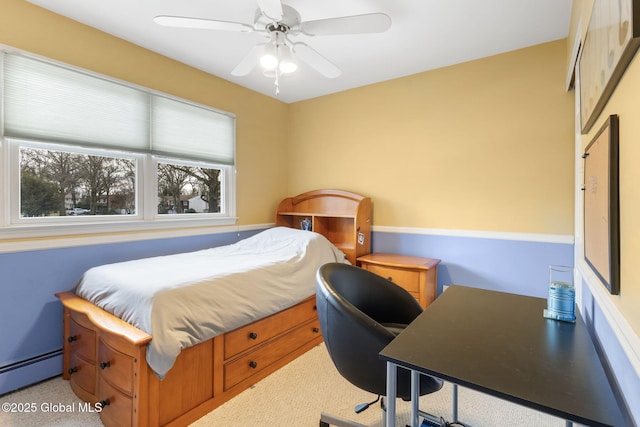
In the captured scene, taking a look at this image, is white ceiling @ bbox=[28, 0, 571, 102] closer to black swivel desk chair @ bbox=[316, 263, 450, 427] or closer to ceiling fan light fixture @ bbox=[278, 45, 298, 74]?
ceiling fan light fixture @ bbox=[278, 45, 298, 74]

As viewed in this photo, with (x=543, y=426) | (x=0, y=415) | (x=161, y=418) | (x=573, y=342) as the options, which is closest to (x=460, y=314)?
(x=573, y=342)

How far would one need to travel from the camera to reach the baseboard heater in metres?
2.01

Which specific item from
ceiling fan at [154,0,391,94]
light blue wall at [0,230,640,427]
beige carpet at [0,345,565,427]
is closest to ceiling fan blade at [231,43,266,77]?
ceiling fan at [154,0,391,94]

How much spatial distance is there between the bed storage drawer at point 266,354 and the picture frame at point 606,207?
6.10 ft

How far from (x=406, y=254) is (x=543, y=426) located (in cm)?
174

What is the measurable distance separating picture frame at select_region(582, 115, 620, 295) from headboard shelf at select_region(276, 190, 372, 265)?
2098mm

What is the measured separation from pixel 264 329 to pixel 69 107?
206 cm

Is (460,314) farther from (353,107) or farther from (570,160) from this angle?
(353,107)

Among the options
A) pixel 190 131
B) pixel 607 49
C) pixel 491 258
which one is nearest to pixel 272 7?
pixel 607 49

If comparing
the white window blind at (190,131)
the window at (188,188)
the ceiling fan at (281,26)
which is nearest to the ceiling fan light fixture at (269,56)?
the ceiling fan at (281,26)

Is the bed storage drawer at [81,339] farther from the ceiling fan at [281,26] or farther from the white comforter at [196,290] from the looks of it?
the ceiling fan at [281,26]

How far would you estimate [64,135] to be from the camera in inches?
87.0

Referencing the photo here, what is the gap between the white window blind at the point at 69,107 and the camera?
2.02 meters

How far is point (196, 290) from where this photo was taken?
5.94 ft
